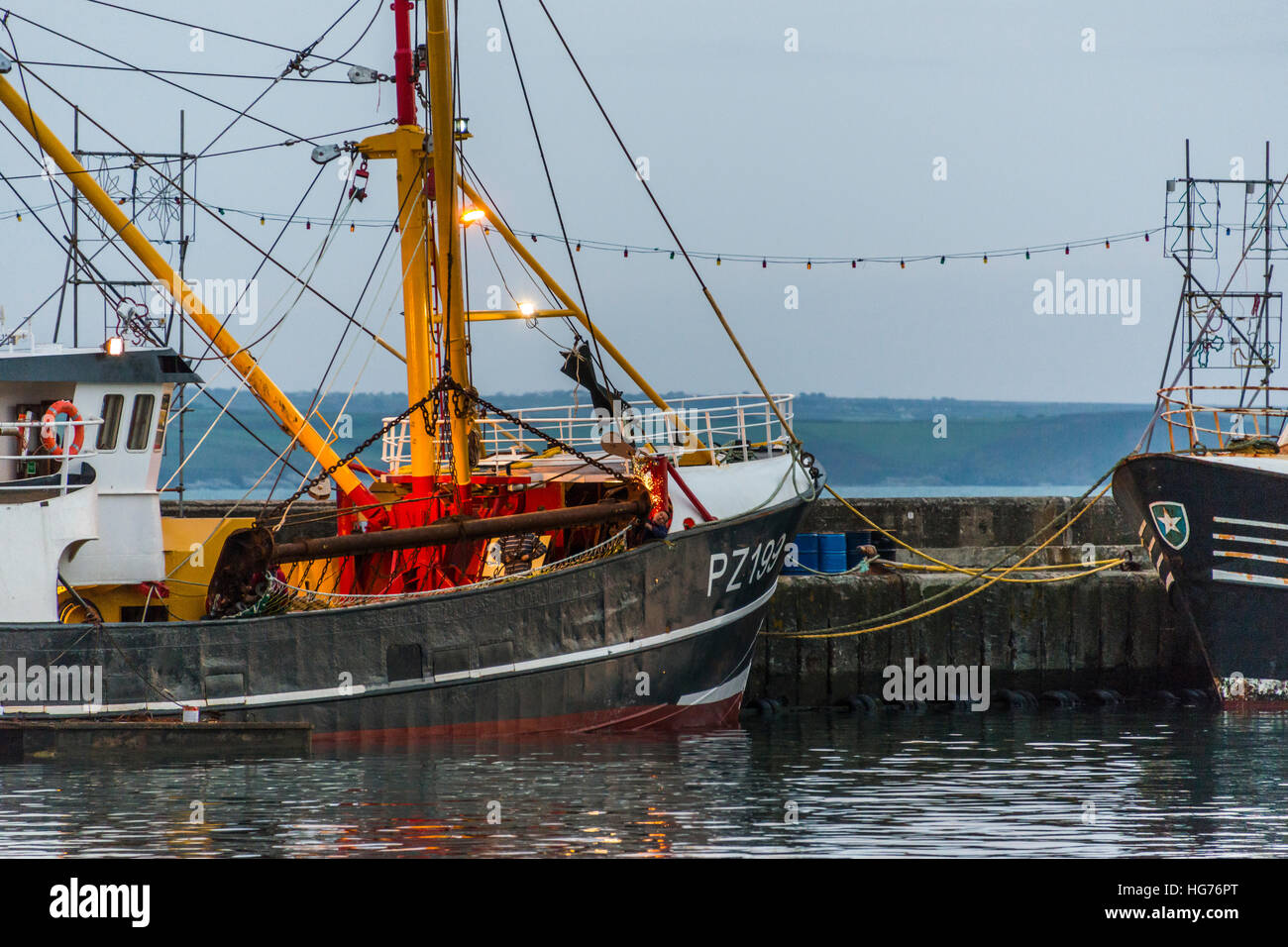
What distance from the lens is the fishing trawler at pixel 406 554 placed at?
16.5 metres

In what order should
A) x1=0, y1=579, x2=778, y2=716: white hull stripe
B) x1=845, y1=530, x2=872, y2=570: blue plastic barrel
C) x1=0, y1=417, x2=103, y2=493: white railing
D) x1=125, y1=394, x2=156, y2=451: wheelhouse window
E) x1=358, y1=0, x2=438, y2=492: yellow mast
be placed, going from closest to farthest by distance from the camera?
x1=0, y1=417, x2=103, y2=493: white railing < x1=0, y1=579, x2=778, y2=716: white hull stripe < x1=125, y1=394, x2=156, y2=451: wheelhouse window < x1=358, y1=0, x2=438, y2=492: yellow mast < x1=845, y1=530, x2=872, y2=570: blue plastic barrel

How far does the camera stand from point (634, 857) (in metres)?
11.0

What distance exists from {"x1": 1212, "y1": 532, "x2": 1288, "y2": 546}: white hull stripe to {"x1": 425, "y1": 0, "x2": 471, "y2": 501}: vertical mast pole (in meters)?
9.98

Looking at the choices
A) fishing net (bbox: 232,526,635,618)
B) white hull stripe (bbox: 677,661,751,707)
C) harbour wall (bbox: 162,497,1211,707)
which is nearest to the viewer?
fishing net (bbox: 232,526,635,618)

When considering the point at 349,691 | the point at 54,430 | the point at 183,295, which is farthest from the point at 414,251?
the point at 349,691

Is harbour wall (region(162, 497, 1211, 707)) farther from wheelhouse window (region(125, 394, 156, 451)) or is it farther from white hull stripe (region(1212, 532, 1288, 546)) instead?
wheelhouse window (region(125, 394, 156, 451))

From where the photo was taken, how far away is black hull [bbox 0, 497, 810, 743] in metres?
16.6

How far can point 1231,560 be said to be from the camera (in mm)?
20125

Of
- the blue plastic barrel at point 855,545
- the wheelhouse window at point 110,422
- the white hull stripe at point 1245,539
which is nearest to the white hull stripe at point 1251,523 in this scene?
the white hull stripe at point 1245,539

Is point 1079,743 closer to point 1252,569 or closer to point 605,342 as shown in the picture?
point 1252,569

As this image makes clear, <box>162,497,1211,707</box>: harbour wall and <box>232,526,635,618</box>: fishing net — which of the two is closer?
<box>232,526,635,618</box>: fishing net

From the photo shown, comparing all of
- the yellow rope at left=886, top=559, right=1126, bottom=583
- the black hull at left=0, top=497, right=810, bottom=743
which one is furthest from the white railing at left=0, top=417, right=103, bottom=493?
the yellow rope at left=886, top=559, right=1126, bottom=583
